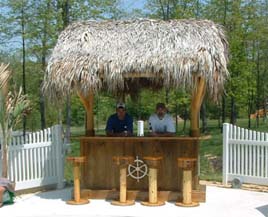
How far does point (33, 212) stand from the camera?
25.6 feet

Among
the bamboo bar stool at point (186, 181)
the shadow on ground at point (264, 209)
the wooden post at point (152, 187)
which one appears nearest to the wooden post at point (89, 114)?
the wooden post at point (152, 187)

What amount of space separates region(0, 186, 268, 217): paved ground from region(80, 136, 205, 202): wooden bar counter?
288mm

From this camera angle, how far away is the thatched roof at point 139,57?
8.04 metres

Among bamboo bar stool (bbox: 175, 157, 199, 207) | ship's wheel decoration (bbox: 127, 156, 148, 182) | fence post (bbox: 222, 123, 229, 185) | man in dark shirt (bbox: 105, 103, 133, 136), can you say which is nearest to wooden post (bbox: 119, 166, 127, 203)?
ship's wheel decoration (bbox: 127, 156, 148, 182)

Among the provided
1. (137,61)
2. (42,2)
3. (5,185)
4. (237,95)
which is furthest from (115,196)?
(237,95)

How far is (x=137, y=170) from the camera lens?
866cm

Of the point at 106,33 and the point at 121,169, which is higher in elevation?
the point at 106,33

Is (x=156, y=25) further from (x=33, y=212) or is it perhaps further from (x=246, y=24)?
(x=246, y=24)

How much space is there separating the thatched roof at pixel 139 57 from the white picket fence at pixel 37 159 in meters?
1.47

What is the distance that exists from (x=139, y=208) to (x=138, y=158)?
39.5 inches

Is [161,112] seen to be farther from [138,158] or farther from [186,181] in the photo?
[186,181]

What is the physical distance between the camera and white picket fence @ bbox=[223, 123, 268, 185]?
375 inches

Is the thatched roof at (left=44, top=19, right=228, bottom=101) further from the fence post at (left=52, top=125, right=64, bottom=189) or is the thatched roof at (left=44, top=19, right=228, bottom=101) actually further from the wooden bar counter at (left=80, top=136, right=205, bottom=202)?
the fence post at (left=52, top=125, right=64, bottom=189)

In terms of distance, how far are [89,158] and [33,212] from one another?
152 centimetres
